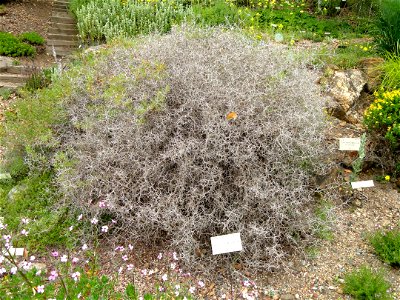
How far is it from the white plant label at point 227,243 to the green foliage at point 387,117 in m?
1.80

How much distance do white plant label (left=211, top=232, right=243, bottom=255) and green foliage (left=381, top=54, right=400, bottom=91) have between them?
2524 mm

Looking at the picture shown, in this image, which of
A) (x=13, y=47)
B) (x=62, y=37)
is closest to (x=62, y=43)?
(x=62, y=37)

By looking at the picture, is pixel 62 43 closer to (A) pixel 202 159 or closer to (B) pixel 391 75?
(A) pixel 202 159

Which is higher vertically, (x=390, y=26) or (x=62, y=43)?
(x=390, y=26)

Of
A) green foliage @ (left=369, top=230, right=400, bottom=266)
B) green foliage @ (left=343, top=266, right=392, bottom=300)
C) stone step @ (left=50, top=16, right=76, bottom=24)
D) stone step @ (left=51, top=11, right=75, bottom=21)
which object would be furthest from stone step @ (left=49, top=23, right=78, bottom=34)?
green foliage @ (left=343, top=266, right=392, bottom=300)

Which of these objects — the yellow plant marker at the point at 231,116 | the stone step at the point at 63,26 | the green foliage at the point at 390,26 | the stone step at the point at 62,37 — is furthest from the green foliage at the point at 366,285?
the stone step at the point at 63,26

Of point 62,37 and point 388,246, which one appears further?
point 62,37

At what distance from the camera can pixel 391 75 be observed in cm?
412

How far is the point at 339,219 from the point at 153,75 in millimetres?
1890

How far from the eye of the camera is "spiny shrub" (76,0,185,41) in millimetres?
6109

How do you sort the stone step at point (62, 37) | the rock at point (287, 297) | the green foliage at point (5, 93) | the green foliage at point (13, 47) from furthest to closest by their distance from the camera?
1. the stone step at point (62, 37)
2. the green foliage at point (13, 47)
3. the green foliage at point (5, 93)
4. the rock at point (287, 297)

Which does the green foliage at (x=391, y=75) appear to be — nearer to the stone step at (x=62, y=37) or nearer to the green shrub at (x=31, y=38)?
the stone step at (x=62, y=37)

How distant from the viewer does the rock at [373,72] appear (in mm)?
4305

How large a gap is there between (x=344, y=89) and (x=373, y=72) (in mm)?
443
